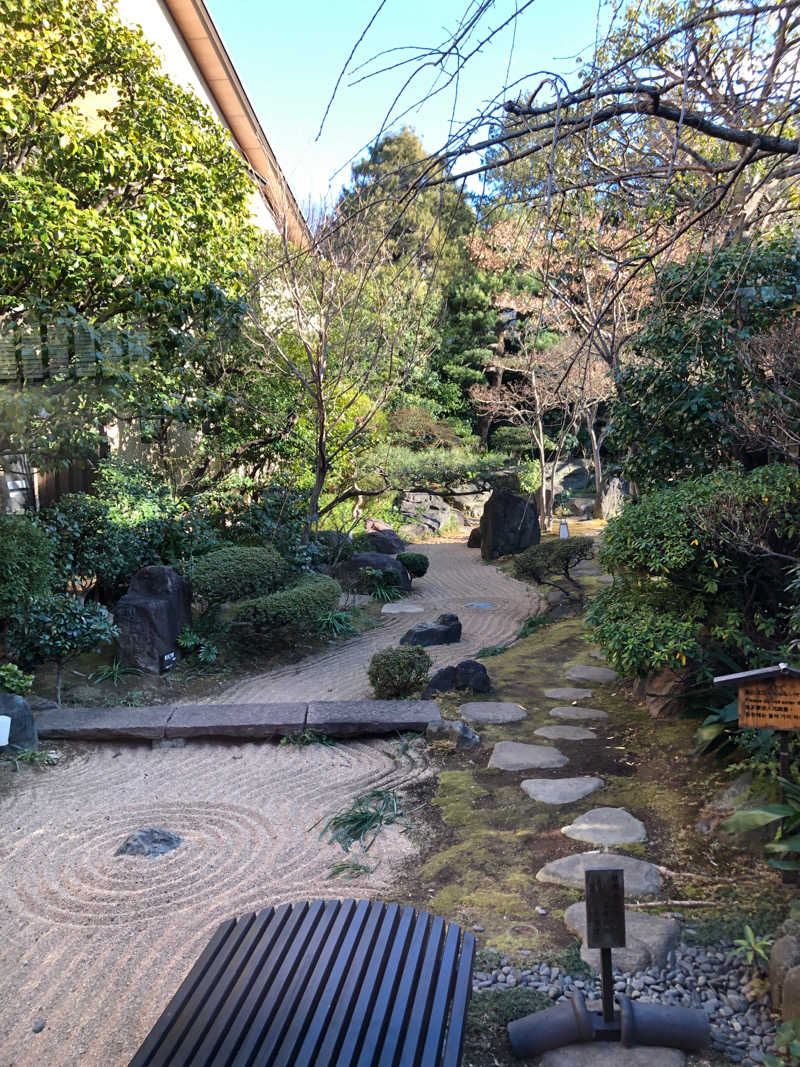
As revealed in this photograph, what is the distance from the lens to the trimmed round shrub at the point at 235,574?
325 inches

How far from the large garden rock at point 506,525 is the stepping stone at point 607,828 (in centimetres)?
1168

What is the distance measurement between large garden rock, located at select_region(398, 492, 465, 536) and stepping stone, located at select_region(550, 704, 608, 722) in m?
12.7

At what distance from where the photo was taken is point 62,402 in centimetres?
646

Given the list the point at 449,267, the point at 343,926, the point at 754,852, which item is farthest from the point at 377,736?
the point at 449,267

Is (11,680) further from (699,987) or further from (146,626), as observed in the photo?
(699,987)

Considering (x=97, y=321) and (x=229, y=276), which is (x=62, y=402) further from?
(x=229, y=276)

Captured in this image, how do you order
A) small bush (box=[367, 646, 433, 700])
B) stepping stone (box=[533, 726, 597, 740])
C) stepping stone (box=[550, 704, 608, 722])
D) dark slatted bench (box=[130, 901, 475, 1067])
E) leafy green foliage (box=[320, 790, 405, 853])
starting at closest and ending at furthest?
dark slatted bench (box=[130, 901, 475, 1067]) → leafy green foliage (box=[320, 790, 405, 853]) → stepping stone (box=[533, 726, 597, 740]) → stepping stone (box=[550, 704, 608, 722]) → small bush (box=[367, 646, 433, 700])

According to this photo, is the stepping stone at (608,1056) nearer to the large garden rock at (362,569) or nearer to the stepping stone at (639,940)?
the stepping stone at (639,940)

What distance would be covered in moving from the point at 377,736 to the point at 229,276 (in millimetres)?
5240

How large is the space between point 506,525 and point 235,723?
10.8 metres

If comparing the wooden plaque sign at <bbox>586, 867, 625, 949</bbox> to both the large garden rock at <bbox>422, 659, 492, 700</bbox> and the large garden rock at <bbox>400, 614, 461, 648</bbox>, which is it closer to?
the large garden rock at <bbox>422, 659, 492, 700</bbox>

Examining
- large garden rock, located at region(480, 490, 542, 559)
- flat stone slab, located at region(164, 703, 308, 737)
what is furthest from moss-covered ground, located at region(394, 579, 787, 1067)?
large garden rock, located at region(480, 490, 542, 559)

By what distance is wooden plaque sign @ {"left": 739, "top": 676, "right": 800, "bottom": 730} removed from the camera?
3105mm

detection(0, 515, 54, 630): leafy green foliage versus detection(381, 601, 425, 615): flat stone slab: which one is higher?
detection(0, 515, 54, 630): leafy green foliage
